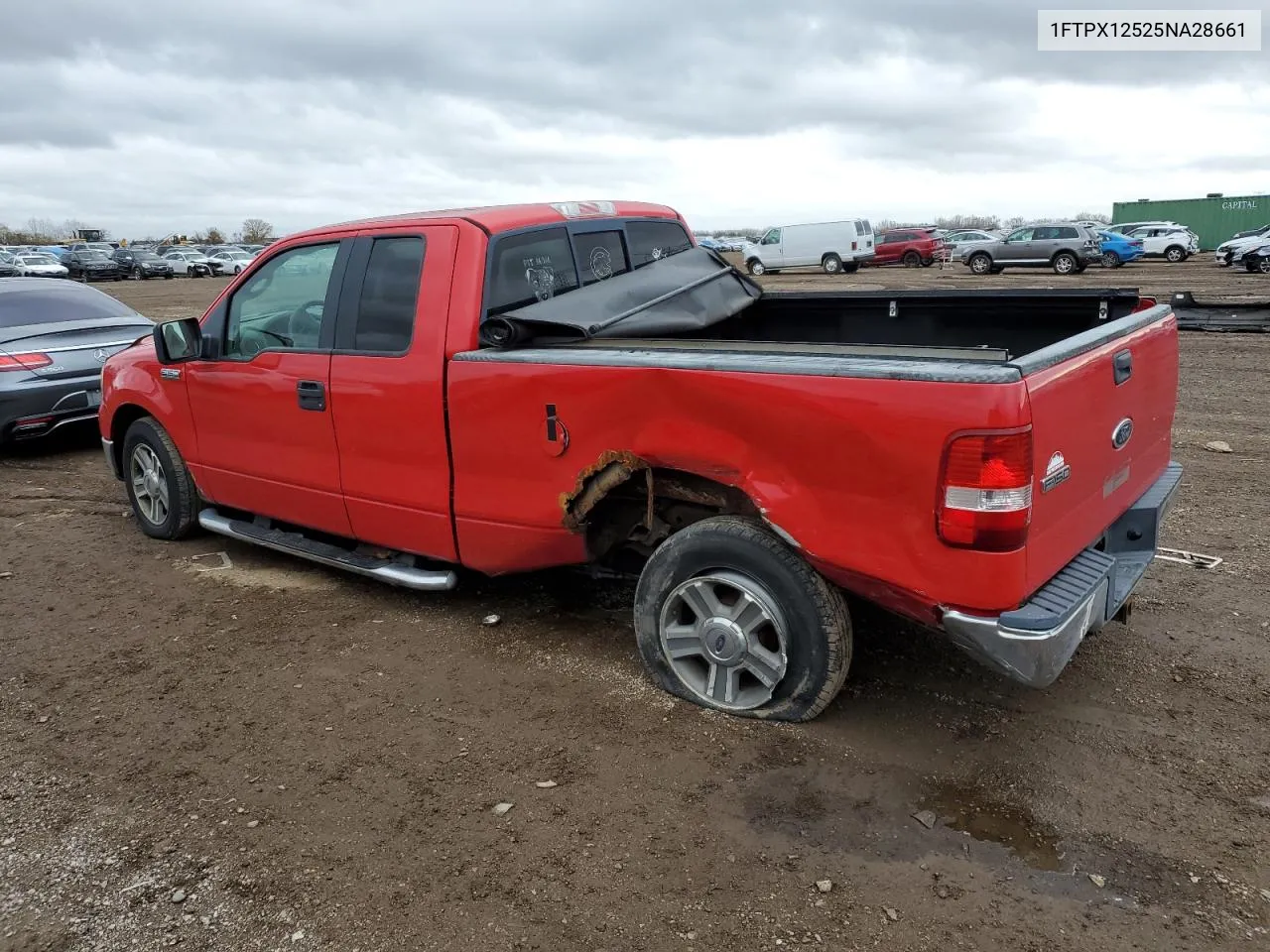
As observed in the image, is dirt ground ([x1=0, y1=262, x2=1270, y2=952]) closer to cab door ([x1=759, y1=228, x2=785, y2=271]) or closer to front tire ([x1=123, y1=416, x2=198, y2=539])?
front tire ([x1=123, y1=416, x2=198, y2=539])

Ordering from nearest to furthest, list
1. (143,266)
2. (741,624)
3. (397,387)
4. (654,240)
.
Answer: (741,624)
(397,387)
(654,240)
(143,266)

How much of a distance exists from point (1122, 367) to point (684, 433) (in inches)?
59.6

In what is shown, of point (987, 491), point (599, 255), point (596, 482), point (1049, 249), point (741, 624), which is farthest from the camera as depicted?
point (1049, 249)

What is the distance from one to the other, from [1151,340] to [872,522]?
1.55 m

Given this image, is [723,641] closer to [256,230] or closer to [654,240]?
[654,240]

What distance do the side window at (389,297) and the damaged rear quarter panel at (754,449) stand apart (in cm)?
42

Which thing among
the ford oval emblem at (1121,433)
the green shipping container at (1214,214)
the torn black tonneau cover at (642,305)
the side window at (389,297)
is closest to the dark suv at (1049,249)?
the green shipping container at (1214,214)

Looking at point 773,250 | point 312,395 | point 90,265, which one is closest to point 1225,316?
point 312,395

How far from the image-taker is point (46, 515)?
21.6ft

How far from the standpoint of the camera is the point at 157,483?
5754 mm

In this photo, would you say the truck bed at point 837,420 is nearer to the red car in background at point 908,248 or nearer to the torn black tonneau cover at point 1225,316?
the torn black tonneau cover at point 1225,316

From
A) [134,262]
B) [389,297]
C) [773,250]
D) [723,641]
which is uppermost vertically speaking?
[134,262]

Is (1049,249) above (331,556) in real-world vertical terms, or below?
above

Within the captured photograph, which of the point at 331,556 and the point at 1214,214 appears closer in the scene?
the point at 331,556
